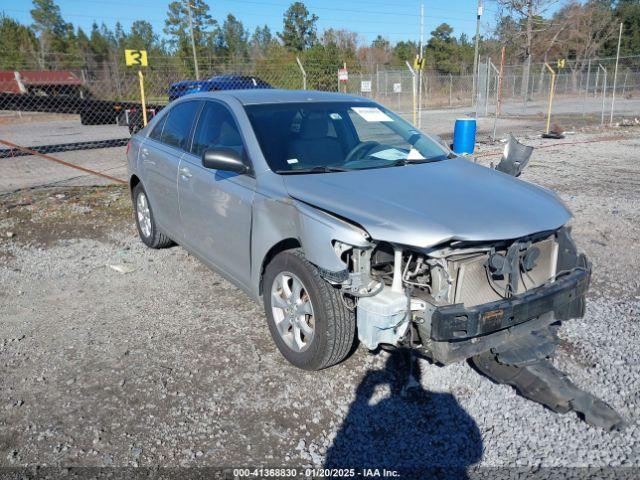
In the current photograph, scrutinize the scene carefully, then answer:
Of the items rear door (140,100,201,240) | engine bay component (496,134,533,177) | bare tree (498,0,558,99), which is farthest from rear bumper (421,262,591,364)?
bare tree (498,0,558,99)

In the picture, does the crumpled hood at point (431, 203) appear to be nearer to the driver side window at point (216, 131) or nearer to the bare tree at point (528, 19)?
the driver side window at point (216, 131)

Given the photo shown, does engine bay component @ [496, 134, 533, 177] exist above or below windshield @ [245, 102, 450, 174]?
below

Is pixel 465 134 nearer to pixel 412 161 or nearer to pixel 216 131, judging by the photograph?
pixel 412 161

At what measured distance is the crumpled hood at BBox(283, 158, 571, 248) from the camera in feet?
8.86

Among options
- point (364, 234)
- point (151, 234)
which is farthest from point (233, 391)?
point (151, 234)

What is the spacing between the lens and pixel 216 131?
4.15 m

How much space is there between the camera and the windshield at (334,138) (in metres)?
3.65

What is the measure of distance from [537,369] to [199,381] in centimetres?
212

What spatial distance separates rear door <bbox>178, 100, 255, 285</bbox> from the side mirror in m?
0.12

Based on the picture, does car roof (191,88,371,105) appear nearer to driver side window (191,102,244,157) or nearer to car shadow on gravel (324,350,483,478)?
driver side window (191,102,244,157)

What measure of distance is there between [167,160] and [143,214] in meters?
1.22

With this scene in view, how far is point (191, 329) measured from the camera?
3.98m

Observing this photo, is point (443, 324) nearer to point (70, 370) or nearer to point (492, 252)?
point (492, 252)

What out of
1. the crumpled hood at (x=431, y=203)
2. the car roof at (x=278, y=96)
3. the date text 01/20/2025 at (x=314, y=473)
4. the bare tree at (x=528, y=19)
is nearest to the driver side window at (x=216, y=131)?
the car roof at (x=278, y=96)
